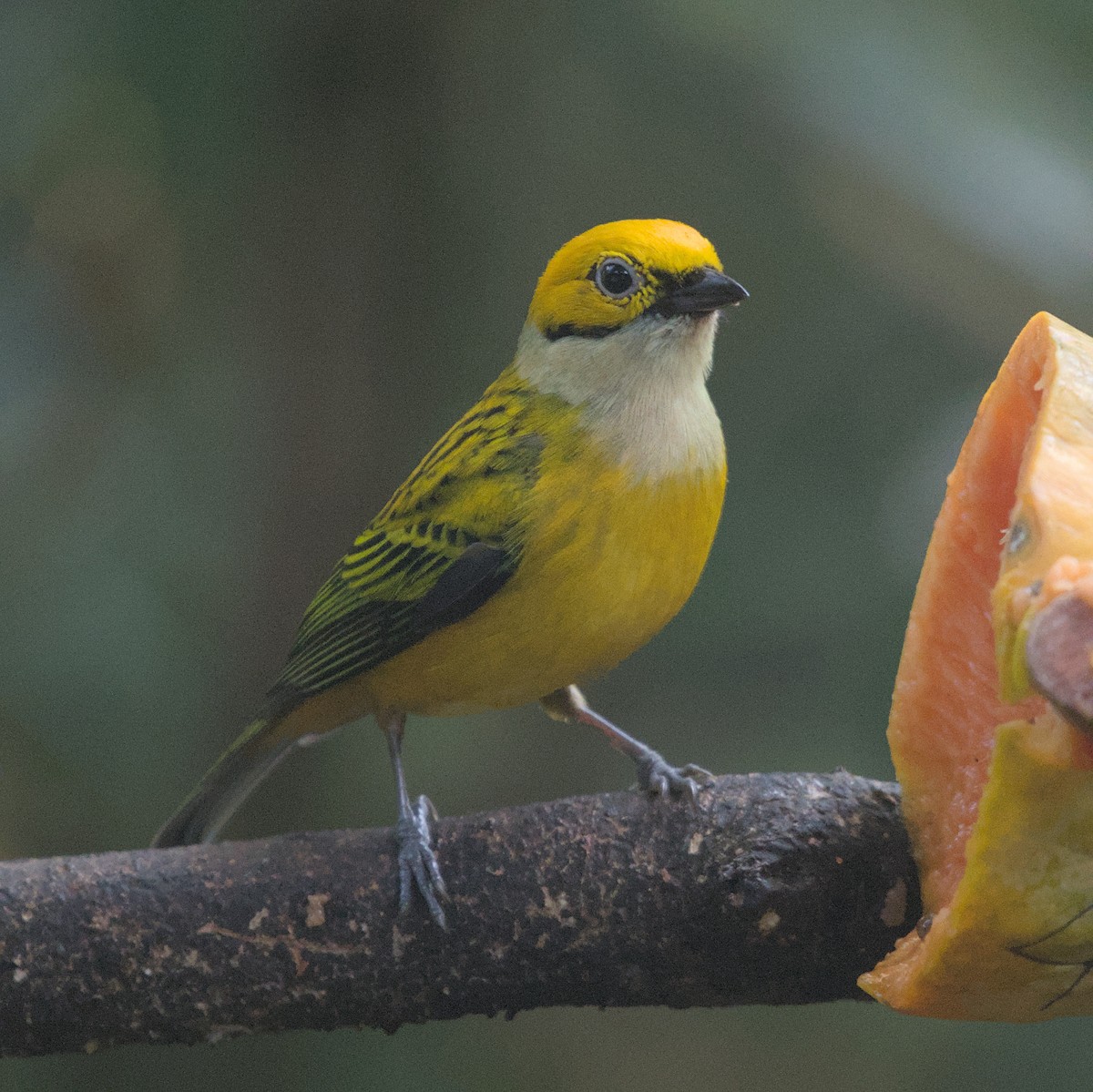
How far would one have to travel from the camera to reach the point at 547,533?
2.58m

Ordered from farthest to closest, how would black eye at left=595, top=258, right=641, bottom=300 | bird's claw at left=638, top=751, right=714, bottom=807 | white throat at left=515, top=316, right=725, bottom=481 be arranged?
black eye at left=595, top=258, right=641, bottom=300 < white throat at left=515, top=316, right=725, bottom=481 < bird's claw at left=638, top=751, right=714, bottom=807

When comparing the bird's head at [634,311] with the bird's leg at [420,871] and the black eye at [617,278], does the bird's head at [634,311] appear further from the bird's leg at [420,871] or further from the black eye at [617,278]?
the bird's leg at [420,871]

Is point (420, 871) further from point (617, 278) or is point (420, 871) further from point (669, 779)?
point (617, 278)

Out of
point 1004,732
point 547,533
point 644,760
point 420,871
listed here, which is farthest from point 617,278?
point 1004,732

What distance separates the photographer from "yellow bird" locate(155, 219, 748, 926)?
258 cm

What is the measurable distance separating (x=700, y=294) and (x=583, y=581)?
63cm

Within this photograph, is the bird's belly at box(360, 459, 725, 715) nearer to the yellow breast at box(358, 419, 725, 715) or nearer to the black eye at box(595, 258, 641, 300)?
the yellow breast at box(358, 419, 725, 715)

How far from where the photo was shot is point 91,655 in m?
3.65

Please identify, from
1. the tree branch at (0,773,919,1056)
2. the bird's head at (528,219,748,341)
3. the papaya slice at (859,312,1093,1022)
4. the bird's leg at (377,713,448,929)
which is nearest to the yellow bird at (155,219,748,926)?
the bird's head at (528,219,748,341)

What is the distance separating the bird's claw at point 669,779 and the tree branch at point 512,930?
36 mm

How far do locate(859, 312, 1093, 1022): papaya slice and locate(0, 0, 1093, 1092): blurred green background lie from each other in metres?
1.04

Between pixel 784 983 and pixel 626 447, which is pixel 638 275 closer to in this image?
pixel 626 447

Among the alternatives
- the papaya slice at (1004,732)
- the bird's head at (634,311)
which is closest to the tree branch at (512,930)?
the papaya slice at (1004,732)

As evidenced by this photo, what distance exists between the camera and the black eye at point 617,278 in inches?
110
